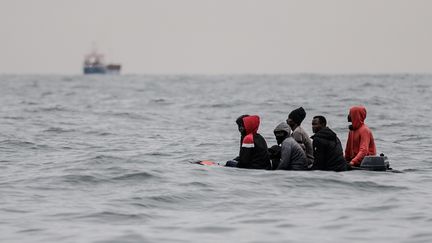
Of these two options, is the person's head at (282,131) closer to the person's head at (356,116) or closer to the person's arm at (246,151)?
the person's arm at (246,151)

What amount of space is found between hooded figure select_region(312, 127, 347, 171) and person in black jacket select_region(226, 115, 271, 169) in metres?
1.00

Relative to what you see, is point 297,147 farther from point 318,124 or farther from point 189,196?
point 189,196

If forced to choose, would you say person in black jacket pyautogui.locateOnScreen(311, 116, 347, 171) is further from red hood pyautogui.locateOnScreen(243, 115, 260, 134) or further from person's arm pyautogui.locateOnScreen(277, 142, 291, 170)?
red hood pyautogui.locateOnScreen(243, 115, 260, 134)

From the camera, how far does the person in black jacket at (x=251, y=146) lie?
17.0 m

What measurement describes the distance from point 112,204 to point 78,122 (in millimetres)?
24768

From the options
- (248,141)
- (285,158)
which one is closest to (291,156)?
(285,158)

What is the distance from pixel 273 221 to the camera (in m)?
12.7

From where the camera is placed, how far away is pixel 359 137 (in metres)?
18.3

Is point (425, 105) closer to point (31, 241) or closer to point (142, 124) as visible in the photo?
point (142, 124)

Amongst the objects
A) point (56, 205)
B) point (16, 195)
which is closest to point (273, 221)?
point (56, 205)

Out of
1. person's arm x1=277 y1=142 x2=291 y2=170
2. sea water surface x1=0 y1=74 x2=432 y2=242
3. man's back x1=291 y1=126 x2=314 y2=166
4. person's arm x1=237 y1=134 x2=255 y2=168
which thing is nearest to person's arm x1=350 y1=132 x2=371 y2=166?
sea water surface x1=0 y1=74 x2=432 y2=242

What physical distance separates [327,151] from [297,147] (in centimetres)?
58

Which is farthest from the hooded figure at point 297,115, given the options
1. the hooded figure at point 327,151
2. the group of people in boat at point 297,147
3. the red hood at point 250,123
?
the red hood at point 250,123

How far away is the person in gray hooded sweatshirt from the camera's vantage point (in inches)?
677
